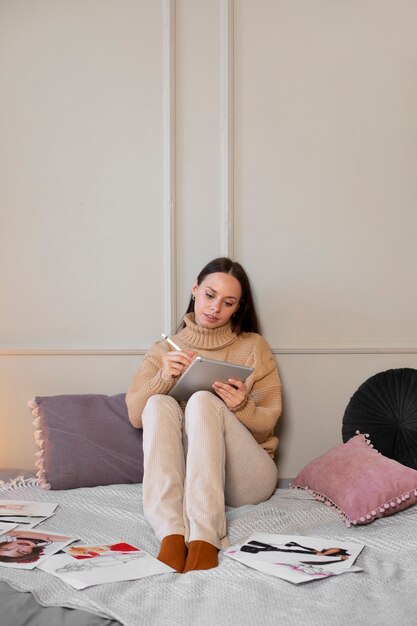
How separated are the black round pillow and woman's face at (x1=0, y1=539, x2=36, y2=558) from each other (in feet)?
3.92

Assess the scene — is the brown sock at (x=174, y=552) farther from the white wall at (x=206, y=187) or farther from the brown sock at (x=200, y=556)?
the white wall at (x=206, y=187)

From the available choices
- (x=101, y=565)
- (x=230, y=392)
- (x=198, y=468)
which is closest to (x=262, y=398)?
(x=230, y=392)

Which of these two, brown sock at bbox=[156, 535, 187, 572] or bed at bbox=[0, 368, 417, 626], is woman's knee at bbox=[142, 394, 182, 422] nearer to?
bed at bbox=[0, 368, 417, 626]

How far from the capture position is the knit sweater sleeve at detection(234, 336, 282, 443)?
8.11 ft

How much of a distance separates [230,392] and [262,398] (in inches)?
12.1

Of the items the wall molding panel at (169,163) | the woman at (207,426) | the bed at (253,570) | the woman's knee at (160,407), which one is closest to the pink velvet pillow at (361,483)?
the bed at (253,570)

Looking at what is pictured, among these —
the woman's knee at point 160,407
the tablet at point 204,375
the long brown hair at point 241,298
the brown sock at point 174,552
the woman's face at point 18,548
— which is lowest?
the brown sock at point 174,552

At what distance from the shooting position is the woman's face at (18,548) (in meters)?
1.76

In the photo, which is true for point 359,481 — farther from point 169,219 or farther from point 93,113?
point 93,113

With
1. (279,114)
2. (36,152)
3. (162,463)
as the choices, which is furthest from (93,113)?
(162,463)

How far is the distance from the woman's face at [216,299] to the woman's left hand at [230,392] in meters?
0.34

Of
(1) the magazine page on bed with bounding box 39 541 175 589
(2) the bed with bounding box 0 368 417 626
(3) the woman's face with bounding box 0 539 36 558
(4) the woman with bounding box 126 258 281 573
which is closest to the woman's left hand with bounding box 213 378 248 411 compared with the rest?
(4) the woman with bounding box 126 258 281 573

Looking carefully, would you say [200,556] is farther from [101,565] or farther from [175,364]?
[175,364]

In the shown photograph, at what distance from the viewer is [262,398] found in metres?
2.67
